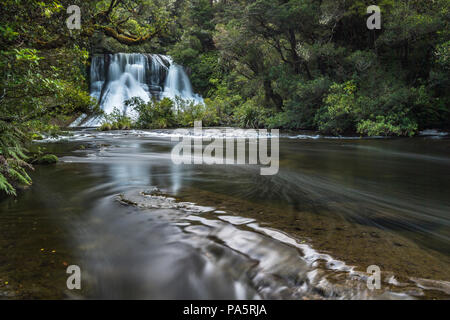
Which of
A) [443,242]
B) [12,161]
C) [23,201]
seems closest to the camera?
[443,242]

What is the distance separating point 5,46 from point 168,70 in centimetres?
2694

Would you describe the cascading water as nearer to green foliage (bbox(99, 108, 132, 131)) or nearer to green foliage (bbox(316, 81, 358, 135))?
green foliage (bbox(99, 108, 132, 131))

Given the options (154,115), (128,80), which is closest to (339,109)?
(154,115)

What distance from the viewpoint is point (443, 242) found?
2.63 metres

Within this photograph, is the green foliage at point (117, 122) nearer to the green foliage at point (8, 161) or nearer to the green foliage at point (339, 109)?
the green foliage at point (339, 109)

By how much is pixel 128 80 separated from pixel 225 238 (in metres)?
26.5

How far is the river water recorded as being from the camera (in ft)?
6.03

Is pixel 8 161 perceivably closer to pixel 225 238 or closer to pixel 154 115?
pixel 225 238

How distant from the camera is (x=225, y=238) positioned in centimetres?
251

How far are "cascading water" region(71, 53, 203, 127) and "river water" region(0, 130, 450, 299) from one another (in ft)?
68.1

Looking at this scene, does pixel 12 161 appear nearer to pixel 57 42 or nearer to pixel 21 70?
pixel 21 70

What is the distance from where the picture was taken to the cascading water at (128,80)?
24.7 metres
